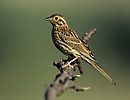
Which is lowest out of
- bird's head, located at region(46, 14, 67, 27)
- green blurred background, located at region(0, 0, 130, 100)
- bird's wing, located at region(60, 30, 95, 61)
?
bird's wing, located at region(60, 30, 95, 61)

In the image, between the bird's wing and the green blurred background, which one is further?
the green blurred background

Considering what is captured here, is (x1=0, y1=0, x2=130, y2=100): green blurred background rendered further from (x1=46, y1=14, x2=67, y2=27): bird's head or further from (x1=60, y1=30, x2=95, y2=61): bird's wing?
(x1=46, y1=14, x2=67, y2=27): bird's head

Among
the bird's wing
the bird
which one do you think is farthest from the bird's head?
the bird's wing

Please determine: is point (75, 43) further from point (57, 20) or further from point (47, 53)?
→ point (47, 53)

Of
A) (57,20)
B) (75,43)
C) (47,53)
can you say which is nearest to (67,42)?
(75,43)

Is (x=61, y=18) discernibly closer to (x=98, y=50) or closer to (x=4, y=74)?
(x=4, y=74)

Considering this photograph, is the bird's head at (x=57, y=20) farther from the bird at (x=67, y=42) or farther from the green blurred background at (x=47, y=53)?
the green blurred background at (x=47, y=53)

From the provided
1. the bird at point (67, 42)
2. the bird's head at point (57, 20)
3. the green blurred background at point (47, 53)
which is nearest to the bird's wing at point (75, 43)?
the bird at point (67, 42)

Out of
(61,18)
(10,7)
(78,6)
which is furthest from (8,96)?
(78,6)
